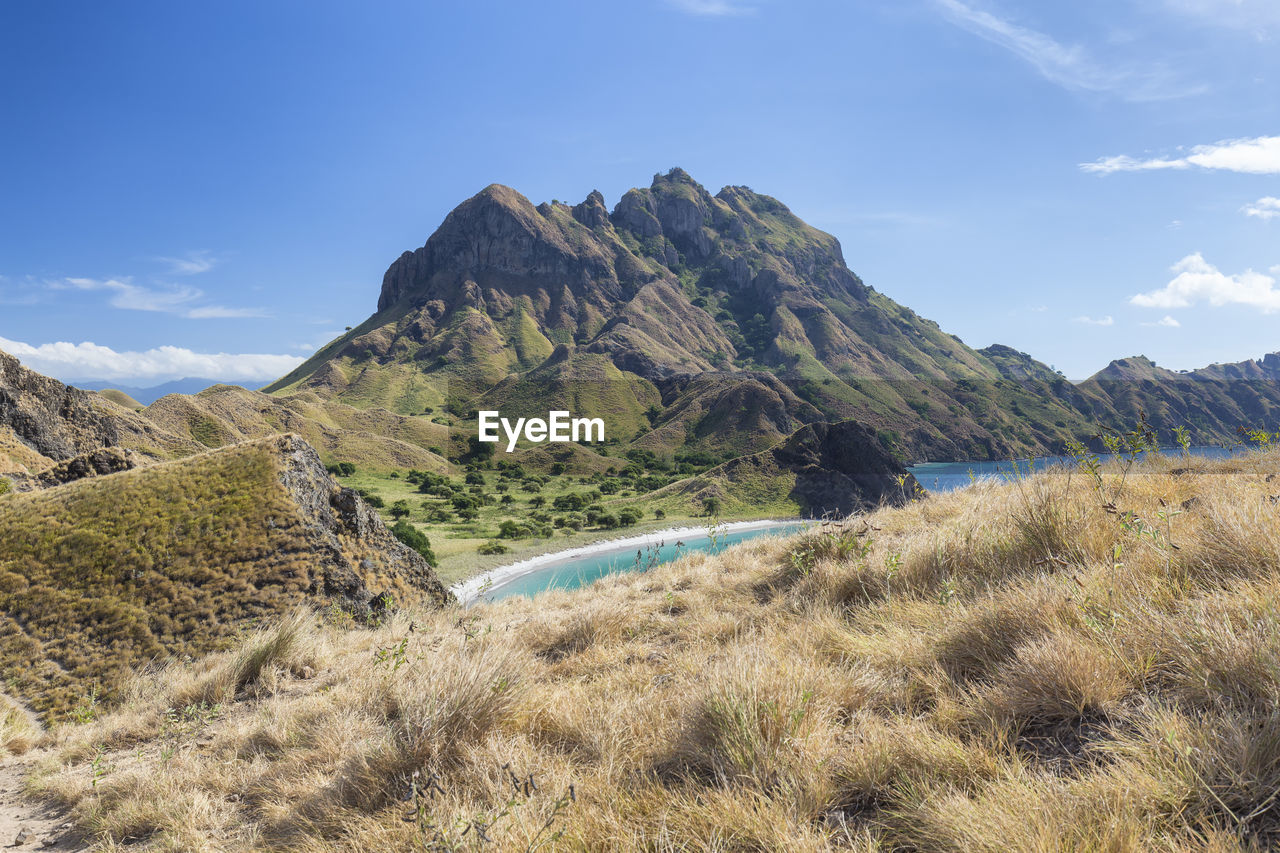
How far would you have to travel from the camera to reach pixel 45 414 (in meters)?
29.4

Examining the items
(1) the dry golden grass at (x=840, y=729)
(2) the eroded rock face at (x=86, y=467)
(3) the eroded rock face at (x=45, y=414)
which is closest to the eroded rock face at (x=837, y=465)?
(2) the eroded rock face at (x=86, y=467)

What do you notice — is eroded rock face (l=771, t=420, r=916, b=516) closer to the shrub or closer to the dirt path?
the shrub

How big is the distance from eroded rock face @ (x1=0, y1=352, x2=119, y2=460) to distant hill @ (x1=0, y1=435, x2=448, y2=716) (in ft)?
51.5

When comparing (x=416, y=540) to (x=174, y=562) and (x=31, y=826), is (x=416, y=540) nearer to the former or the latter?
(x=174, y=562)

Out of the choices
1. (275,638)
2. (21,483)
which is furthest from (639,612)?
(21,483)

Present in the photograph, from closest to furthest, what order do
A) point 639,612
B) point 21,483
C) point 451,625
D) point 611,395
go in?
1. point 639,612
2. point 451,625
3. point 21,483
4. point 611,395

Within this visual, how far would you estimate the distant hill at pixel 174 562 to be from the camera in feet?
41.4

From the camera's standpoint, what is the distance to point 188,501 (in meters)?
16.0

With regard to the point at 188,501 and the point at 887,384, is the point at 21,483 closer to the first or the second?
the point at 188,501

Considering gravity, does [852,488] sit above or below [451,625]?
below

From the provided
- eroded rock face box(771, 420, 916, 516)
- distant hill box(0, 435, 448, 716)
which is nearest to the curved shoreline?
eroded rock face box(771, 420, 916, 516)

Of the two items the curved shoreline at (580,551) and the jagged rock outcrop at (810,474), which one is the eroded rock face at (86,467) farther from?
the jagged rock outcrop at (810,474)

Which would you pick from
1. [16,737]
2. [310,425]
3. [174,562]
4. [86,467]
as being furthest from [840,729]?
[310,425]

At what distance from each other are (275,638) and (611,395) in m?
136
